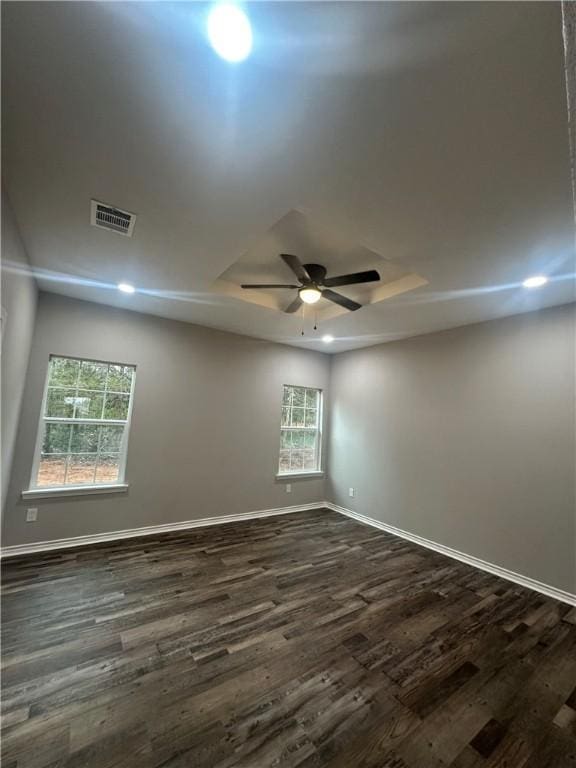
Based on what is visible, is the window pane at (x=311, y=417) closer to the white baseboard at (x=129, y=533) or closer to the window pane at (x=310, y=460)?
the window pane at (x=310, y=460)

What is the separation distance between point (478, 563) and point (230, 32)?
14.9ft

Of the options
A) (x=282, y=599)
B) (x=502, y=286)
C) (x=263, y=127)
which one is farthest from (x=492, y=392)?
(x=263, y=127)

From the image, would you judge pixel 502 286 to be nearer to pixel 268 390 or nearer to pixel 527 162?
pixel 527 162

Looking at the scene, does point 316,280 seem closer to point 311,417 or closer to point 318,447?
point 311,417

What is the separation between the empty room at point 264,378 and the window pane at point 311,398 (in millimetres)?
1062

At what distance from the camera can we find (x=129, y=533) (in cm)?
370

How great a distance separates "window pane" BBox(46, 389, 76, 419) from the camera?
3.42 metres

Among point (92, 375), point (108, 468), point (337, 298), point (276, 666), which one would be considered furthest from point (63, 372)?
point (276, 666)

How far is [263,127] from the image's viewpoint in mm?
1389

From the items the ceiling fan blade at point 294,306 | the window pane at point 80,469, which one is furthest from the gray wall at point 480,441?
the window pane at point 80,469

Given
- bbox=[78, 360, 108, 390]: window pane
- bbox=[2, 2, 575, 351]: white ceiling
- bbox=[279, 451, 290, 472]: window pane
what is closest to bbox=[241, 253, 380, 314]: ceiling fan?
bbox=[2, 2, 575, 351]: white ceiling

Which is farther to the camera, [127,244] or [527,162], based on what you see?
[127,244]

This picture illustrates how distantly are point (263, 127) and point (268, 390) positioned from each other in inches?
148

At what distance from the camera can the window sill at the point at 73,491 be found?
3.21m
